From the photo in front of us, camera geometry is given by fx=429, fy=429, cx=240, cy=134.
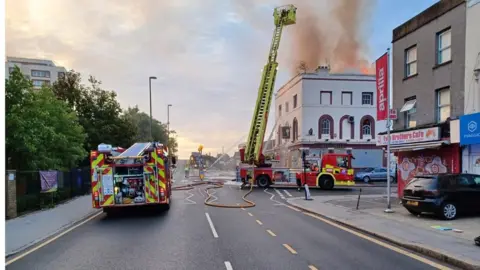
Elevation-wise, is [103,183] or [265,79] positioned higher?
[265,79]

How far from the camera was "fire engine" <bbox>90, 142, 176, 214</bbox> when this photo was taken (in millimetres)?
15594

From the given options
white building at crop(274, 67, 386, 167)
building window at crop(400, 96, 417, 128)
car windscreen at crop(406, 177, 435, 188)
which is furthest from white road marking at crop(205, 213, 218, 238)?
white building at crop(274, 67, 386, 167)

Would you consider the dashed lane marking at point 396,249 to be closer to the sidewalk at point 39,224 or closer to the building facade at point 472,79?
the building facade at point 472,79

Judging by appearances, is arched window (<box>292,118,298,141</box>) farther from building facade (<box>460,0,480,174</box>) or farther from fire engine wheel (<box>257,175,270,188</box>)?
building facade (<box>460,0,480,174</box>)

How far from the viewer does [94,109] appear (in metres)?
34.3

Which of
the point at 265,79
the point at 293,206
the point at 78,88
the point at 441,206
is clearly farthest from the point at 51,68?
the point at 441,206

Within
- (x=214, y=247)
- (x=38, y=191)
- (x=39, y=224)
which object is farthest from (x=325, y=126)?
(x=214, y=247)

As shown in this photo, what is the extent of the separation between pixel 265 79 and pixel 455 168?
684 inches

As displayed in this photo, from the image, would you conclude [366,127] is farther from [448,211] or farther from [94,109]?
[448,211]

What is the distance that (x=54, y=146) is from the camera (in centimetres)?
2258

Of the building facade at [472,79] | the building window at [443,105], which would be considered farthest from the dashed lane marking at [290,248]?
the building window at [443,105]

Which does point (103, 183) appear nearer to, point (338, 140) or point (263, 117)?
point (263, 117)

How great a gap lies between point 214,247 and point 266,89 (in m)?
23.4

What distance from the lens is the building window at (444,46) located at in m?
18.4
